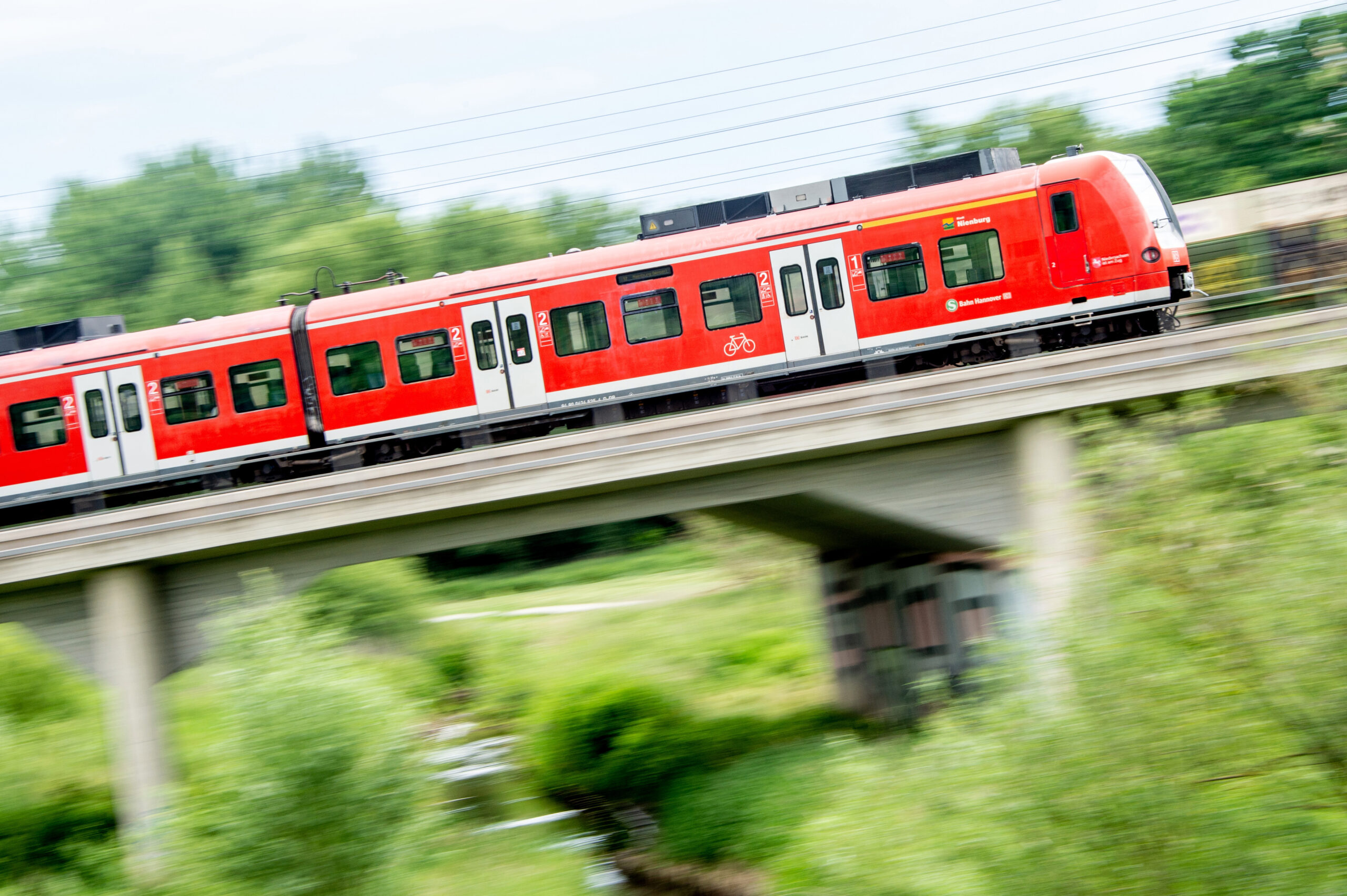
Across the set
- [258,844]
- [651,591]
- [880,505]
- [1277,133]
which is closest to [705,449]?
[880,505]

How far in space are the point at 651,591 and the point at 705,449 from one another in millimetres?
24156

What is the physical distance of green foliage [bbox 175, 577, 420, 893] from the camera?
38.3ft

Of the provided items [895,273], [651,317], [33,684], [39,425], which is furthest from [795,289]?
[33,684]

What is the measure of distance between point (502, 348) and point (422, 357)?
4.30 feet

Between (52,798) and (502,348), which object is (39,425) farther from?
(502,348)

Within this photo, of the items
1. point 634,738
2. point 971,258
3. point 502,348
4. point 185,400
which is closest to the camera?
point 971,258

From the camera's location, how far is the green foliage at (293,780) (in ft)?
38.3

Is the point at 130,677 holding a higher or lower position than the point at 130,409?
lower

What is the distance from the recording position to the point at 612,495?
14.7 m

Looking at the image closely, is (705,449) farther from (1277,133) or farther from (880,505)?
(1277,133)

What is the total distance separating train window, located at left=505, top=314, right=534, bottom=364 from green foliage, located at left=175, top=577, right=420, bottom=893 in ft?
20.4

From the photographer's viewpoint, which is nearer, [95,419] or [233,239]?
[95,419]

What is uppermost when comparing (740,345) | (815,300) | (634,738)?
(815,300)

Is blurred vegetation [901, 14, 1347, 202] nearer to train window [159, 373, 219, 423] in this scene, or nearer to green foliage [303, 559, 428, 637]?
green foliage [303, 559, 428, 637]
